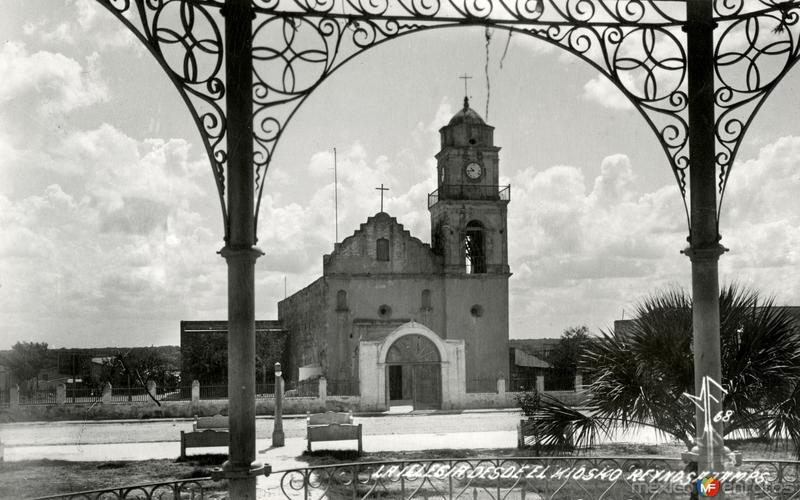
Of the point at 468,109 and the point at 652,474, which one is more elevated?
the point at 468,109

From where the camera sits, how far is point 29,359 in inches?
1898

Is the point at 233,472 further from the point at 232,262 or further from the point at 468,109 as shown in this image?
the point at 468,109

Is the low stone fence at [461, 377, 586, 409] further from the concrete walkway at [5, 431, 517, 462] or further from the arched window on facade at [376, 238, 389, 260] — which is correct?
the concrete walkway at [5, 431, 517, 462]

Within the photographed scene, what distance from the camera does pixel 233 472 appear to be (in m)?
5.23

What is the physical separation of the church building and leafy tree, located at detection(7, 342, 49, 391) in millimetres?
17659

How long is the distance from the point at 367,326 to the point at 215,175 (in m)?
30.6

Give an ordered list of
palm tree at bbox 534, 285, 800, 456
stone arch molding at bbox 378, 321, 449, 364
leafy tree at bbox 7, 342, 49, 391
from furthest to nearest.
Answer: leafy tree at bbox 7, 342, 49, 391, stone arch molding at bbox 378, 321, 449, 364, palm tree at bbox 534, 285, 800, 456

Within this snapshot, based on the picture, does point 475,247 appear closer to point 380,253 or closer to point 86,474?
point 380,253

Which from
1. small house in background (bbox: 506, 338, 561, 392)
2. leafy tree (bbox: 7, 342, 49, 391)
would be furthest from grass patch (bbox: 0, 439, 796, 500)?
leafy tree (bbox: 7, 342, 49, 391)

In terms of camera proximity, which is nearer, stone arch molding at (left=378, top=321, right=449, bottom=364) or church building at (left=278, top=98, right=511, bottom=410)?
stone arch molding at (left=378, top=321, right=449, bottom=364)

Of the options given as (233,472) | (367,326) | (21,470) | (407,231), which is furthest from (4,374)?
(233,472)

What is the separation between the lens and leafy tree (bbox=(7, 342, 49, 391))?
4381 centimetres

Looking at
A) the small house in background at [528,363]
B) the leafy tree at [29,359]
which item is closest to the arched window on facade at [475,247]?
the small house in background at [528,363]

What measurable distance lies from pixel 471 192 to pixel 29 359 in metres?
29.4
